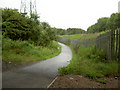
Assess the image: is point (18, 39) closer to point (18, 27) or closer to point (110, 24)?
point (18, 27)

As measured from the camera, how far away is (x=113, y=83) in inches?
197

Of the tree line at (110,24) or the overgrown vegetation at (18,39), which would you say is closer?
the overgrown vegetation at (18,39)

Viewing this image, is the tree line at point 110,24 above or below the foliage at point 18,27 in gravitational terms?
above

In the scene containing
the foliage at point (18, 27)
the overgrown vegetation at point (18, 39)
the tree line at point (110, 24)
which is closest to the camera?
the overgrown vegetation at point (18, 39)

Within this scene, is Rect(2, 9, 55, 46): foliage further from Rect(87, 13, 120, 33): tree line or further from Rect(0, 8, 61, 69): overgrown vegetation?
Rect(87, 13, 120, 33): tree line

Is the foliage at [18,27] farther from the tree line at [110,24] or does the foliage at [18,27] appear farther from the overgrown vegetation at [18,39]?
the tree line at [110,24]

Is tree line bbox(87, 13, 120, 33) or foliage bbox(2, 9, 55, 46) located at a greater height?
tree line bbox(87, 13, 120, 33)

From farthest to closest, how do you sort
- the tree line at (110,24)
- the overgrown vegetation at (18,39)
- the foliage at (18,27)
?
the tree line at (110,24)
the foliage at (18,27)
the overgrown vegetation at (18,39)

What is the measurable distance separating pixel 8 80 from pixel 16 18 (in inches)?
344

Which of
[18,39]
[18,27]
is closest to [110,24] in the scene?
[18,39]

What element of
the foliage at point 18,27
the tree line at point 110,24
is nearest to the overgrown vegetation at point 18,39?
the foliage at point 18,27

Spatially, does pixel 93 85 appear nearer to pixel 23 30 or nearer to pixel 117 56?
pixel 117 56

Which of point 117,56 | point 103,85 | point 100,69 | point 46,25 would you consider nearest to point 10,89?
point 103,85

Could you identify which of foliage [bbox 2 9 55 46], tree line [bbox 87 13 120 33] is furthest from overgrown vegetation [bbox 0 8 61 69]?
tree line [bbox 87 13 120 33]
